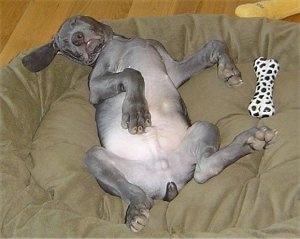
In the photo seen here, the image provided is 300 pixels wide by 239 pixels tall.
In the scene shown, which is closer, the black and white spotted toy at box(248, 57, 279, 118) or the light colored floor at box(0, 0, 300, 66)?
the black and white spotted toy at box(248, 57, 279, 118)

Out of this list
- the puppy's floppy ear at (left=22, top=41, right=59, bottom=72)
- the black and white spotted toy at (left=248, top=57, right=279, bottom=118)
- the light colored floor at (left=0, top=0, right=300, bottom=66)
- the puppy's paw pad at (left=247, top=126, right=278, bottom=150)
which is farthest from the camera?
the light colored floor at (left=0, top=0, right=300, bottom=66)

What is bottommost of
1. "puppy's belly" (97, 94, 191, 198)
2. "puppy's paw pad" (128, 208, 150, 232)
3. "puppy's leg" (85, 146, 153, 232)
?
"puppy's paw pad" (128, 208, 150, 232)

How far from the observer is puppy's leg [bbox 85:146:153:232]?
214 centimetres

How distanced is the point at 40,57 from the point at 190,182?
0.90m

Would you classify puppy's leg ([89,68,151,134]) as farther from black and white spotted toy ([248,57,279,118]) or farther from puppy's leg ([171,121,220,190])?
black and white spotted toy ([248,57,279,118])

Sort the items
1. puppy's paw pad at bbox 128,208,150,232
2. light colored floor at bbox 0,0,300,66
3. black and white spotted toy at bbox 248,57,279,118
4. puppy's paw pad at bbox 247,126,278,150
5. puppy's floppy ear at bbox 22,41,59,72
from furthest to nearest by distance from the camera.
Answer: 1. light colored floor at bbox 0,0,300,66
2. puppy's floppy ear at bbox 22,41,59,72
3. black and white spotted toy at bbox 248,57,279,118
4. puppy's paw pad at bbox 247,126,278,150
5. puppy's paw pad at bbox 128,208,150,232

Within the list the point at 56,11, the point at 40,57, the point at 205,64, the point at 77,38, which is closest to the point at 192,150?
the point at 205,64

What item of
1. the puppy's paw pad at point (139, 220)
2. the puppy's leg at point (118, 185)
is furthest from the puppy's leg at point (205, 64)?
the puppy's paw pad at point (139, 220)

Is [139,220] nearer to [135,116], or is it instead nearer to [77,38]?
[135,116]

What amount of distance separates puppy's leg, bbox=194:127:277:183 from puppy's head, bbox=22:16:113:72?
0.73 meters

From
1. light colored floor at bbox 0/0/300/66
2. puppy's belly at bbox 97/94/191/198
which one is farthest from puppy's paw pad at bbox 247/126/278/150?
light colored floor at bbox 0/0/300/66

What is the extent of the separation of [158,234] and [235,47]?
1.15 metres

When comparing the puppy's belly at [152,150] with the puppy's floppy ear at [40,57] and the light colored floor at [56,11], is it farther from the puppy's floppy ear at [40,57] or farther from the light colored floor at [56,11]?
the light colored floor at [56,11]

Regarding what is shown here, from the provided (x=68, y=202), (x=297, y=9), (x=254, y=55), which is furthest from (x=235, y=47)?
(x=68, y=202)
